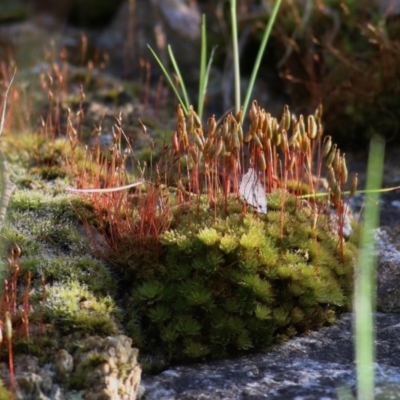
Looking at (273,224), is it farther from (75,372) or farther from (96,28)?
(96,28)

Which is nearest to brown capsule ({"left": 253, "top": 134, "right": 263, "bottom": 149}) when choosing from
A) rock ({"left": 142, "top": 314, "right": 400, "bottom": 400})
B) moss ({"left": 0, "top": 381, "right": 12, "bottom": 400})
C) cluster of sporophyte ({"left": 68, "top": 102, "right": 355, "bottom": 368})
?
cluster of sporophyte ({"left": 68, "top": 102, "right": 355, "bottom": 368})

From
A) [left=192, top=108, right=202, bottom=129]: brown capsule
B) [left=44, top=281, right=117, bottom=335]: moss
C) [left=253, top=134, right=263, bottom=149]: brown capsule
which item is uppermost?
[left=192, top=108, right=202, bottom=129]: brown capsule

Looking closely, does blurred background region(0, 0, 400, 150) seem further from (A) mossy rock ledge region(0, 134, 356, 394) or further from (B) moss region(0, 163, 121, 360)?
(A) mossy rock ledge region(0, 134, 356, 394)

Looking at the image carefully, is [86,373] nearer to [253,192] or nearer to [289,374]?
[289,374]

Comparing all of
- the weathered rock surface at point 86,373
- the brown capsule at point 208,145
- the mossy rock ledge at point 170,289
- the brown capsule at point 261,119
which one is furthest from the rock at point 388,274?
the weathered rock surface at point 86,373

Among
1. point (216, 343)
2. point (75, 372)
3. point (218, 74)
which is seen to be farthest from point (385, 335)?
point (218, 74)

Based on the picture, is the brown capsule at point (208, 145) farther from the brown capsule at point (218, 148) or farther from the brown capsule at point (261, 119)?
the brown capsule at point (261, 119)
